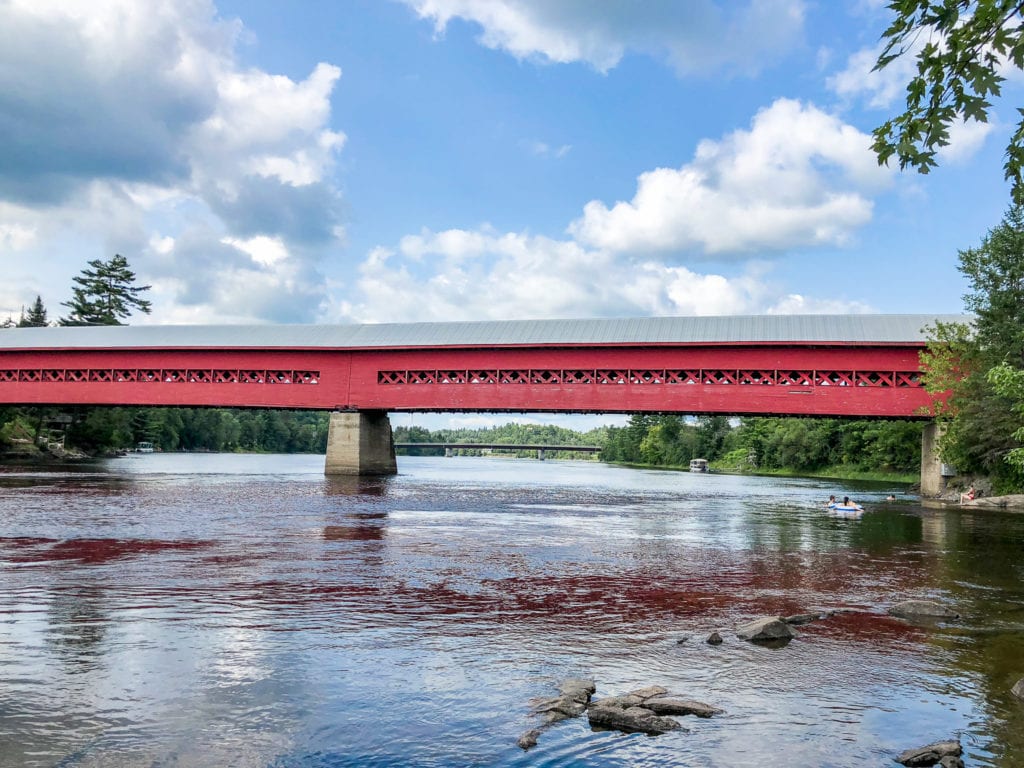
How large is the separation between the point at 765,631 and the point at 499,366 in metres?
29.8

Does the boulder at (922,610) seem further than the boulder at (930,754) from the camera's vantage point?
Yes

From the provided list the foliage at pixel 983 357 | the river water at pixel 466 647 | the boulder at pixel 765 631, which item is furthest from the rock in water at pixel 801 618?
the foliage at pixel 983 357

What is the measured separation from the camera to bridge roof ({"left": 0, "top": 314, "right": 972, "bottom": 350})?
3338 centimetres

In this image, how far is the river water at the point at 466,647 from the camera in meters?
5.27

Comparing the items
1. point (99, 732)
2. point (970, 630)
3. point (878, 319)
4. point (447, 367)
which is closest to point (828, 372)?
point (878, 319)

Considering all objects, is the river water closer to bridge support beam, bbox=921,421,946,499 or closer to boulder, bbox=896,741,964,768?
boulder, bbox=896,741,964,768

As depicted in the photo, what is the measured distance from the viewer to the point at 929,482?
35188 mm

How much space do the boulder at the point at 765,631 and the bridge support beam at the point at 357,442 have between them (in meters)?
33.2

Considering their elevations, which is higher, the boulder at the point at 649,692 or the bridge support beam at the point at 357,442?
the bridge support beam at the point at 357,442

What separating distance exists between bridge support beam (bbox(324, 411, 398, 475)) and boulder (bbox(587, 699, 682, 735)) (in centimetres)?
3526

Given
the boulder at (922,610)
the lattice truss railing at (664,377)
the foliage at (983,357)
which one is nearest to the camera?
the boulder at (922,610)

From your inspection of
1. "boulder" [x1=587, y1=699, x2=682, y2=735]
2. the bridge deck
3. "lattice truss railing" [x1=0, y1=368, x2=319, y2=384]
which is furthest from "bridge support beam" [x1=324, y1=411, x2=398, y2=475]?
"boulder" [x1=587, y1=699, x2=682, y2=735]

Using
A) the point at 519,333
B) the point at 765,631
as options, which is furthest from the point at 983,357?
the point at 765,631

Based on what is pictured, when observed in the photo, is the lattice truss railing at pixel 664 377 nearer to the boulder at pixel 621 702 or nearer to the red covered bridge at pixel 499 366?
the red covered bridge at pixel 499 366
